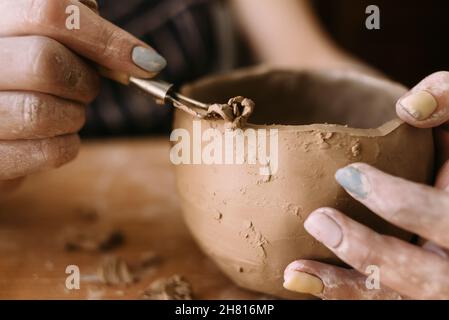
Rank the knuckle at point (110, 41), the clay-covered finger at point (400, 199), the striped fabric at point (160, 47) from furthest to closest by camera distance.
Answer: the striped fabric at point (160, 47)
the knuckle at point (110, 41)
the clay-covered finger at point (400, 199)

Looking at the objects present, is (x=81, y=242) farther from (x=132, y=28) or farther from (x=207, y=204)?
(x=132, y=28)

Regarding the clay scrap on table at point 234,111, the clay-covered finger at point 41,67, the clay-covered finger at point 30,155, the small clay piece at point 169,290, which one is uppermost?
the clay-covered finger at point 41,67

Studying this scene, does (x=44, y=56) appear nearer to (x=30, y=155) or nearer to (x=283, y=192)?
(x=30, y=155)

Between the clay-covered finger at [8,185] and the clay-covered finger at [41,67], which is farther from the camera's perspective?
the clay-covered finger at [8,185]

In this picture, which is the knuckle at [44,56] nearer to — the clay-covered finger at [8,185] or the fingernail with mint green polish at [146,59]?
the fingernail with mint green polish at [146,59]

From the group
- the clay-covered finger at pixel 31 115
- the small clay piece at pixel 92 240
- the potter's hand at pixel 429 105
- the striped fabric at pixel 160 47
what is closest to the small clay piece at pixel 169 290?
the small clay piece at pixel 92 240

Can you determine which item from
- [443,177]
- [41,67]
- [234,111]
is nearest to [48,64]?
[41,67]
